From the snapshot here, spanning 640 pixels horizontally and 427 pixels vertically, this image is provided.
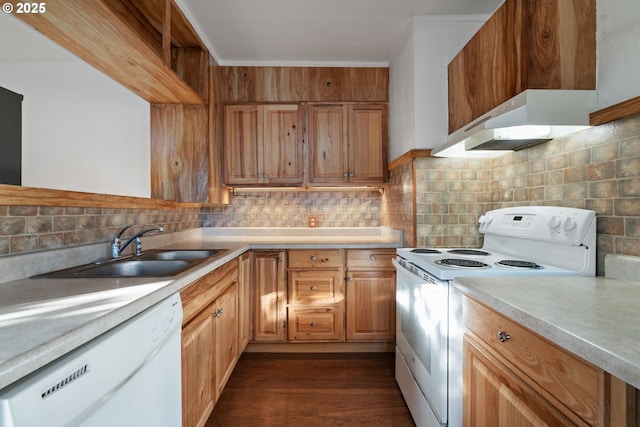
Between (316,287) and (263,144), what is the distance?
1341mm

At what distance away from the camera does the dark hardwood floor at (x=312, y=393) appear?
5.23 ft

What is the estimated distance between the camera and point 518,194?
1.67 m

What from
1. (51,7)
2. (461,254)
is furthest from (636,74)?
(51,7)

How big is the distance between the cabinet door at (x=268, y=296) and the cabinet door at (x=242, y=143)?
29.2 inches

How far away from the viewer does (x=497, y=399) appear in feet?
2.85

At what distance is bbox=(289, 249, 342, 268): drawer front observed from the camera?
88.7 inches

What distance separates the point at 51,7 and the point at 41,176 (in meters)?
0.68

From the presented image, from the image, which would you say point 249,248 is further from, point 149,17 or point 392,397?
point 149,17

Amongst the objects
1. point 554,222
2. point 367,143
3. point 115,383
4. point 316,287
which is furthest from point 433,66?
point 115,383

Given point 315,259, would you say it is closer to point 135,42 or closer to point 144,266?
point 144,266

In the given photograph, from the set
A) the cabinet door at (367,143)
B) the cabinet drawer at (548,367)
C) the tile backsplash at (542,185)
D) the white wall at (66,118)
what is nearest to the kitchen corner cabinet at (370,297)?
the tile backsplash at (542,185)

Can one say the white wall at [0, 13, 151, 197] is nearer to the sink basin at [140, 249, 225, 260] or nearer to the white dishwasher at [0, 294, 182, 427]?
the sink basin at [140, 249, 225, 260]

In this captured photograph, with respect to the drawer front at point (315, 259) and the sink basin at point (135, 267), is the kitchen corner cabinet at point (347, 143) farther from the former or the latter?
the sink basin at point (135, 267)

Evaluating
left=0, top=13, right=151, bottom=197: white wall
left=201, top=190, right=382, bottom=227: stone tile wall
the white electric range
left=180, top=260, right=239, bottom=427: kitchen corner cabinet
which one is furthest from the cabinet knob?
left=201, top=190, right=382, bottom=227: stone tile wall
